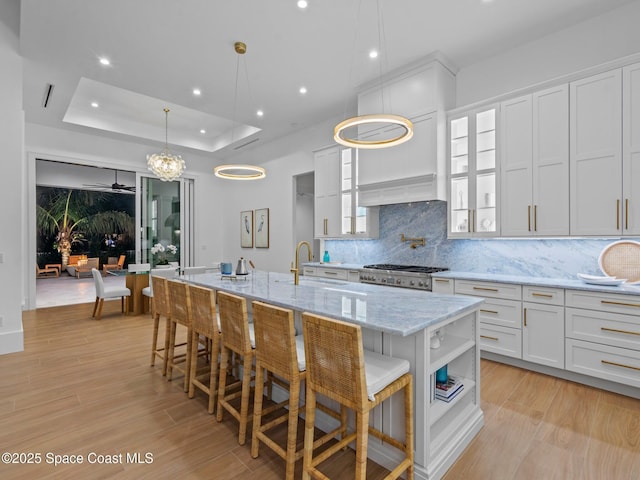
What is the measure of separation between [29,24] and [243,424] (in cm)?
429

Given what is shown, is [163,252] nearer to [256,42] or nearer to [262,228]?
[262,228]

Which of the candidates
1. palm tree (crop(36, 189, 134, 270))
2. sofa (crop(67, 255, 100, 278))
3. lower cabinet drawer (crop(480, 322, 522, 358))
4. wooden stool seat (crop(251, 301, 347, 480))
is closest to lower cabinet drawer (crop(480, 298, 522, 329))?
lower cabinet drawer (crop(480, 322, 522, 358))

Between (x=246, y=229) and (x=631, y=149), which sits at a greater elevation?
(x=631, y=149)

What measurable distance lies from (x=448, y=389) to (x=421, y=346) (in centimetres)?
59

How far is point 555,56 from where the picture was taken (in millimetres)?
3354

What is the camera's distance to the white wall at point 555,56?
298 cm

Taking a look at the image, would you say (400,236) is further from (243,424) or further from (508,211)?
(243,424)

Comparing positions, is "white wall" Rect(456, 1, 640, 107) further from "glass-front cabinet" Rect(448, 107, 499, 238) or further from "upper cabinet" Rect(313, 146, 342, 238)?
"upper cabinet" Rect(313, 146, 342, 238)

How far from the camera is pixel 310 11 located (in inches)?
117

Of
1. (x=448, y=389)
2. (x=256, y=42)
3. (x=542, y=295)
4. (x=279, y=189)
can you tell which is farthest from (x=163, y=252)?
(x=542, y=295)

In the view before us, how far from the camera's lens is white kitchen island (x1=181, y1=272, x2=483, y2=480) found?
1690 mm

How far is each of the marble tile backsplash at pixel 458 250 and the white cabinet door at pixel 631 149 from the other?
0.45 metres

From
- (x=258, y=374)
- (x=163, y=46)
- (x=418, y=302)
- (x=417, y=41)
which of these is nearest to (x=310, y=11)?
(x=417, y=41)

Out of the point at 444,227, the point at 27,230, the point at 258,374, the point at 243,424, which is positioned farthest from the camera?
the point at 27,230
